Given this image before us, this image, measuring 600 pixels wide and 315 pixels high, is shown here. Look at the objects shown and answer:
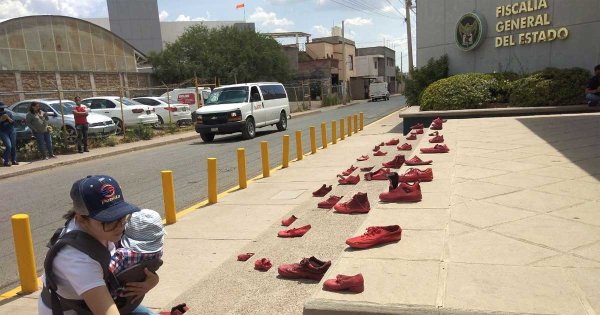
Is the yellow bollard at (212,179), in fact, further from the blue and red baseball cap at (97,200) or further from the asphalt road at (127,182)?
the blue and red baseball cap at (97,200)

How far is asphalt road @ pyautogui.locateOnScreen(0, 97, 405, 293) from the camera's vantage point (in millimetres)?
6527

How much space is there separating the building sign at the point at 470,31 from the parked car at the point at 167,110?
13.5 m

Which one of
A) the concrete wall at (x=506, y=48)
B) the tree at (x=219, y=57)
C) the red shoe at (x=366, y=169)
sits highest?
the tree at (x=219, y=57)

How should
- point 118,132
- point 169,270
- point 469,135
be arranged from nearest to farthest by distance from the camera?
point 169,270, point 469,135, point 118,132

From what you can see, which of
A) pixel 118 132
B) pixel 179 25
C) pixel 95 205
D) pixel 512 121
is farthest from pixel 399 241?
pixel 179 25

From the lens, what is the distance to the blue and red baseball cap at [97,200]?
198cm

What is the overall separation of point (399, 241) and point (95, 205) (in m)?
2.58

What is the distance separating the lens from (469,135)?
9391 millimetres

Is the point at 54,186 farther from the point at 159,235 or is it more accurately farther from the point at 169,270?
the point at 159,235

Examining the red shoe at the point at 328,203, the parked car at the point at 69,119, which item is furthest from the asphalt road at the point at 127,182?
the red shoe at the point at 328,203

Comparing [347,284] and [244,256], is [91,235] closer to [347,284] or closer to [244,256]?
[347,284]

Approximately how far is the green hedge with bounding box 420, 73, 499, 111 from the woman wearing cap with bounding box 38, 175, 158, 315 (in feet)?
40.7

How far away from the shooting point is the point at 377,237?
12.5 ft

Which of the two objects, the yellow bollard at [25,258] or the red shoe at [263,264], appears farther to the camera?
the yellow bollard at [25,258]
